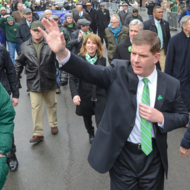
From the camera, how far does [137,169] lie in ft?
8.02

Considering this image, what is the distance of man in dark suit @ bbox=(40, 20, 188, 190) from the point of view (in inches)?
88.9

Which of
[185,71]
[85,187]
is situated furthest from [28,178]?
[185,71]

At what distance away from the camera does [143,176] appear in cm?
247

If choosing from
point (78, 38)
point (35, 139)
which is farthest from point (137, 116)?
point (78, 38)

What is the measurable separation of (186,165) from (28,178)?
7.68 feet

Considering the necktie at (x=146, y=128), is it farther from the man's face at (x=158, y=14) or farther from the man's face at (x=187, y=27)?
the man's face at (x=158, y=14)

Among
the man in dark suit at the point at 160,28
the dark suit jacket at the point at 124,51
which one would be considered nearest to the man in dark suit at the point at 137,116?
the dark suit jacket at the point at 124,51

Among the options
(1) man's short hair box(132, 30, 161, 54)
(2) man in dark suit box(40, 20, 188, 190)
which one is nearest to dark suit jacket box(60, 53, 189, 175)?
(2) man in dark suit box(40, 20, 188, 190)

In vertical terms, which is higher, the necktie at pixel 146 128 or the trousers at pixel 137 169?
the necktie at pixel 146 128

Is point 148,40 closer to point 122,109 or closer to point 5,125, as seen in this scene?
point 122,109

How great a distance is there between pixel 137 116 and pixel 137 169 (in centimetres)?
47

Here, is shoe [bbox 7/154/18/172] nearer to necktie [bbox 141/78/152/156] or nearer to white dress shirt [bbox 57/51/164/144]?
white dress shirt [bbox 57/51/164/144]

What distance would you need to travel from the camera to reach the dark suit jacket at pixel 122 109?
2336 millimetres

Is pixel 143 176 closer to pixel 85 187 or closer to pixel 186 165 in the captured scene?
pixel 85 187
